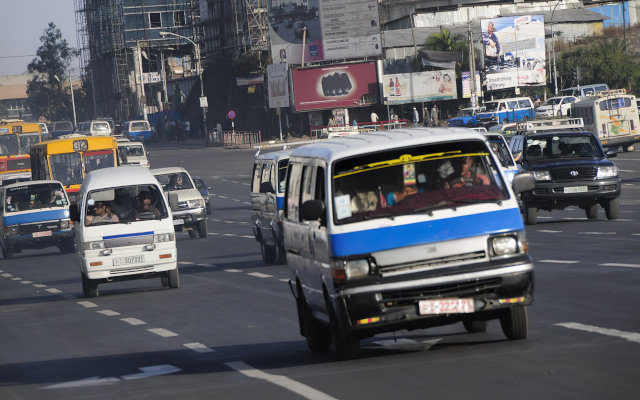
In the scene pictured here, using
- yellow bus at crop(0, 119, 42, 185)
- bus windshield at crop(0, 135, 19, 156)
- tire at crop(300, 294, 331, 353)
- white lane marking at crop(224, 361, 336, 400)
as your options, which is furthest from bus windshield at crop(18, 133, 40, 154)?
white lane marking at crop(224, 361, 336, 400)

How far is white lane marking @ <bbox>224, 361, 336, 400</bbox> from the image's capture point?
28.9ft

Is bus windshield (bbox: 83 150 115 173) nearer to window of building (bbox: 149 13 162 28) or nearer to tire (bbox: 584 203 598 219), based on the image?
tire (bbox: 584 203 598 219)

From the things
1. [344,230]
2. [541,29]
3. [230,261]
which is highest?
[541,29]

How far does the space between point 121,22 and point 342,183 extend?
133055mm

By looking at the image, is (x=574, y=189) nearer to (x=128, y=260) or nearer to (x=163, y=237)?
(x=163, y=237)

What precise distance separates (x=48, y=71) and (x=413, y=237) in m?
183

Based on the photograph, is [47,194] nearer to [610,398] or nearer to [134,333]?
[134,333]

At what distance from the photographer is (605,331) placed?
10.6m

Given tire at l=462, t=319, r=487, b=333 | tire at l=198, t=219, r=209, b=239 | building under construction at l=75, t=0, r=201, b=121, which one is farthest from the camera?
building under construction at l=75, t=0, r=201, b=121

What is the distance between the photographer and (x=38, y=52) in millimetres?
187125

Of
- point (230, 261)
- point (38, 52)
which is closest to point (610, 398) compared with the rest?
point (230, 261)

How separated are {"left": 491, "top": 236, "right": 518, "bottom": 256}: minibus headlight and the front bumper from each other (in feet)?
0.46

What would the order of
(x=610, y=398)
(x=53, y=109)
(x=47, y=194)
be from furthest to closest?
(x=53, y=109), (x=47, y=194), (x=610, y=398)

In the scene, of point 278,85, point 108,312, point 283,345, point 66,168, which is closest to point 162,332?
point 283,345
